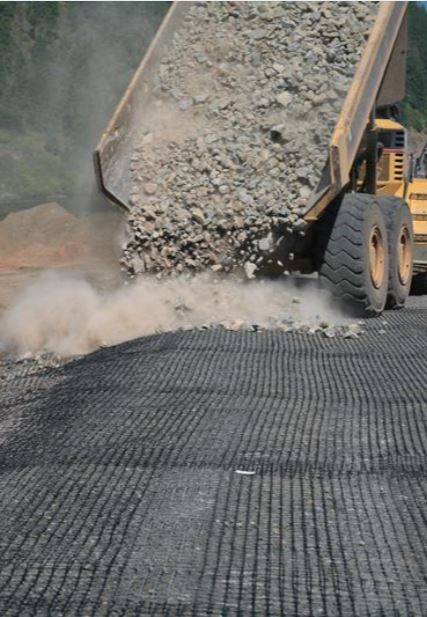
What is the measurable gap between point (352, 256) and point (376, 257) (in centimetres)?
63

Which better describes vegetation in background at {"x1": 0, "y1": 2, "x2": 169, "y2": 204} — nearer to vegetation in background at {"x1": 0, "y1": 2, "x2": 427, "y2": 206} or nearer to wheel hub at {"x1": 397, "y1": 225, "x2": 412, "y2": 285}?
vegetation in background at {"x1": 0, "y1": 2, "x2": 427, "y2": 206}

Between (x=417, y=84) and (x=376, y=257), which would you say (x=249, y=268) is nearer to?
(x=376, y=257)

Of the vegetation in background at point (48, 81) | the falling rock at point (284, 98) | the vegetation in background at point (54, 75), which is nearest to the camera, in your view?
the falling rock at point (284, 98)

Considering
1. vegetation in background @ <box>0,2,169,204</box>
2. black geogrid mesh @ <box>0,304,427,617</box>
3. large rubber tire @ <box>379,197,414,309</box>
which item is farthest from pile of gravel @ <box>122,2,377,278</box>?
vegetation in background @ <box>0,2,169,204</box>

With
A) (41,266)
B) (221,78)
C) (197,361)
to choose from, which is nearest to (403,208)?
(221,78)

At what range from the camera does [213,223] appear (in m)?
6.58

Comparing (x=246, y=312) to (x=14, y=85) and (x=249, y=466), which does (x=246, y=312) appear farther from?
(x=14, y=85)

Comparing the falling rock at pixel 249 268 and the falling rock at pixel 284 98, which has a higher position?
the falling rock at pixel 284 98

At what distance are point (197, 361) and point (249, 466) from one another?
1661 millimetres

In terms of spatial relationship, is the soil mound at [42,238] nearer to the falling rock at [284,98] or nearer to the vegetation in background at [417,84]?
the falling rock at [284,98]

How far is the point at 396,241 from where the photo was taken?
25.7 ft

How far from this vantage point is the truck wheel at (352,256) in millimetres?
6805

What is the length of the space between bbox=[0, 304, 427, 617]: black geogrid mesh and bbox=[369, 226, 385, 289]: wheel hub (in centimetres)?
200

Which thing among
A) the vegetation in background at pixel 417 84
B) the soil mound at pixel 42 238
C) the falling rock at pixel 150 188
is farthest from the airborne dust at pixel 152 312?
the vegetation in background at pixel 417 84
